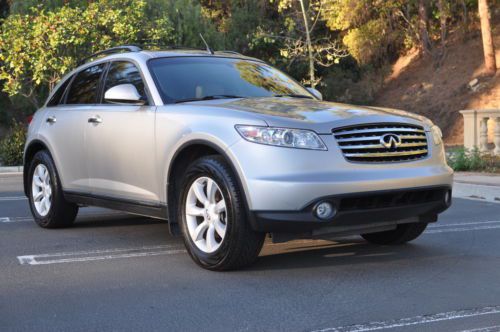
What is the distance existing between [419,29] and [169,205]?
31.7m

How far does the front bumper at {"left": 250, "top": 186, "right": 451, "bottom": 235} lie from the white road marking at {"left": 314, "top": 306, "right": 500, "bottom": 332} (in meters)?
1.13

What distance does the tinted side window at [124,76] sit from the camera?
22.1ft

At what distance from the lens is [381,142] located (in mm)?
5672

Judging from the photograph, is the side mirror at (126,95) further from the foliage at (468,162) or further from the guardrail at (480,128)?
the guardrail at (480,128)

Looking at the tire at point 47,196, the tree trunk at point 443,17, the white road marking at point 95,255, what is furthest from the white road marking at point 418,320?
the tree trunk at point 443,17

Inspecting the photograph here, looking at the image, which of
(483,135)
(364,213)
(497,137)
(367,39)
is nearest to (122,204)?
(364,213)

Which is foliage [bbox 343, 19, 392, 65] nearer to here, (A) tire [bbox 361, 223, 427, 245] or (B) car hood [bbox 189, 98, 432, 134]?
(A) tire [bbox 361, 223, 427, 245]

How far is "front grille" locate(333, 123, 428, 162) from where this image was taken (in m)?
5.52

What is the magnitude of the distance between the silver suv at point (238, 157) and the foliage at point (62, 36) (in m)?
14.2

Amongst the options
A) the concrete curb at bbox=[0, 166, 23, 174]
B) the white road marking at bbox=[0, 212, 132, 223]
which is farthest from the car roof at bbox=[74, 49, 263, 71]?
the concrete curb at bbox=[0, 166, 23, 174]

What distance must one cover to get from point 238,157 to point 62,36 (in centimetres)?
1682

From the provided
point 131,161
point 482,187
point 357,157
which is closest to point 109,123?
point 131,161

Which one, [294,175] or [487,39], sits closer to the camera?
[294,175]

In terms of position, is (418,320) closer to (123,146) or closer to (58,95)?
(123,146)
